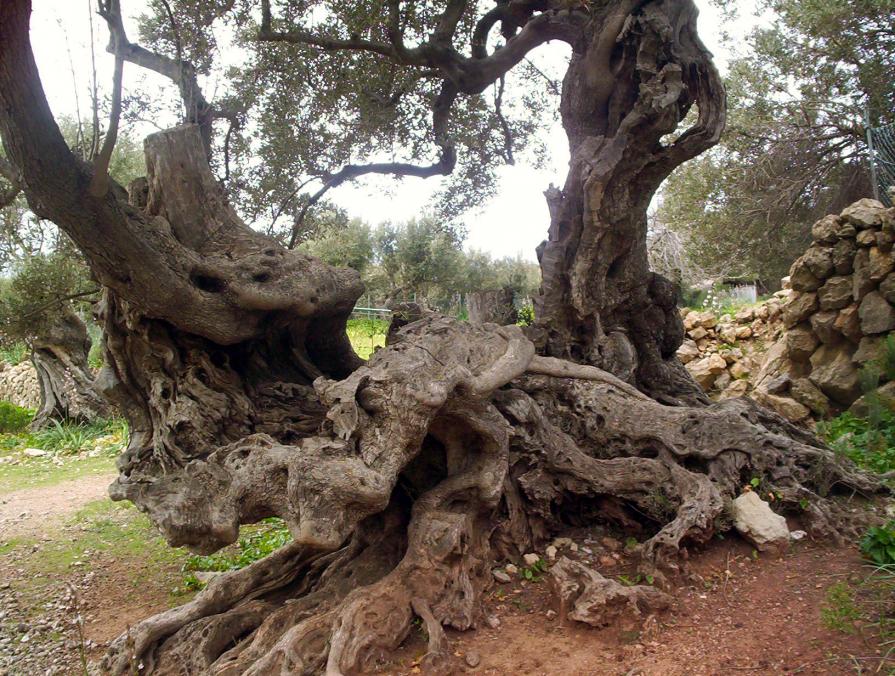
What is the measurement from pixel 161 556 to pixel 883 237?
28.5ft

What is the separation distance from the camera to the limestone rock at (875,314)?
7.42 metres

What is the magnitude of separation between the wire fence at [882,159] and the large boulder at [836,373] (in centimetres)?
226

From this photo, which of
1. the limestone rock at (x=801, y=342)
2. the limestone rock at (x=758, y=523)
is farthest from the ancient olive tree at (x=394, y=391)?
the limestone rock at (x=801, y=342)

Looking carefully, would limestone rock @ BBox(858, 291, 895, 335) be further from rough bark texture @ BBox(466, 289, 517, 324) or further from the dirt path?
the dirt path

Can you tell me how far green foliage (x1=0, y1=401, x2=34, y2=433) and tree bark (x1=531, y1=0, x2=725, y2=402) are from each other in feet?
40.8

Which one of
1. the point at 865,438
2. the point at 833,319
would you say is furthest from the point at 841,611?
the point at 833,319

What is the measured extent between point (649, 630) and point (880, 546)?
1578 mm

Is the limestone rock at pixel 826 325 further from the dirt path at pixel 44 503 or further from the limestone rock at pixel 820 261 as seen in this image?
the dirt path at pixel 44 503

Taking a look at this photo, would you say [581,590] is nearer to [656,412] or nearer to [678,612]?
[678,612]

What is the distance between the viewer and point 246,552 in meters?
5.82

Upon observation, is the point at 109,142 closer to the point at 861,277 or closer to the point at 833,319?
the point at 861,277

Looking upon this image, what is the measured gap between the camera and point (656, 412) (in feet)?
15.9

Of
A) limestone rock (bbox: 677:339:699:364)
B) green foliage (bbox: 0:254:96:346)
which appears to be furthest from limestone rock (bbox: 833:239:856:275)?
green foliage (bbox: 0:254:96:346)

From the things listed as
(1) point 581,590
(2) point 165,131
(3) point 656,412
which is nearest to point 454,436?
(1) point 581,590
